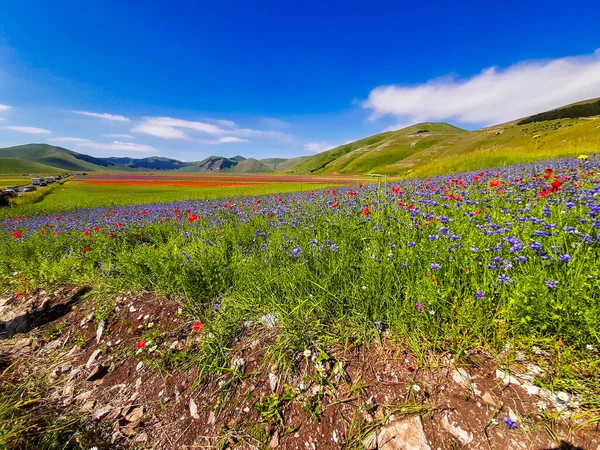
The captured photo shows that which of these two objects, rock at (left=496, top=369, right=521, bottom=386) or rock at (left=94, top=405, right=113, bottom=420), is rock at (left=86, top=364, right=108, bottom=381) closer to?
rock at (left=94, top=405, right=113, bottom=420)

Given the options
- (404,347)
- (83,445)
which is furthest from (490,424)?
(83,445)

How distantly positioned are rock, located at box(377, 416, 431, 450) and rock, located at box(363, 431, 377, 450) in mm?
29

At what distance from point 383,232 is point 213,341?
279cm

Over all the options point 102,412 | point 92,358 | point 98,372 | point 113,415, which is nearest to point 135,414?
point 113,415

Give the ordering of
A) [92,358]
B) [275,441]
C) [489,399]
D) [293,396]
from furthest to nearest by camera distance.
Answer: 1. [92,358]
2. [293,396]
3. [275,441]
4. [489,399]

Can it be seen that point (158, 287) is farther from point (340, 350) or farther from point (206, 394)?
point (340, 350)

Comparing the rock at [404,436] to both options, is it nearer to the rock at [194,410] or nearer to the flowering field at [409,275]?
the flowering field at [409,275]

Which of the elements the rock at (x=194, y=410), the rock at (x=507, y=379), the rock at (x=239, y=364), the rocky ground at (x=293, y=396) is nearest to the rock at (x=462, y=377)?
the rocky ground at (x=293, y=396)

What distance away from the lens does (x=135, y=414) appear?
2523 millimetres

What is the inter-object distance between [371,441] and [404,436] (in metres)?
0.25

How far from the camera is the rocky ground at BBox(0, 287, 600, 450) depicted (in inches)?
68.6

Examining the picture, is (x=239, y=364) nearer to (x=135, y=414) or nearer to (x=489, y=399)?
(x=135, y=414)

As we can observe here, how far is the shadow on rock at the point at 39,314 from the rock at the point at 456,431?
5.66 meters

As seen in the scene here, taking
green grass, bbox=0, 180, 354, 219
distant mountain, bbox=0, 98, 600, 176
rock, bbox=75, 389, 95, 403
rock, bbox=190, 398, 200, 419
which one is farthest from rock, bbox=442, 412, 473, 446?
green grass, bbox=0, 180, 354, 219
